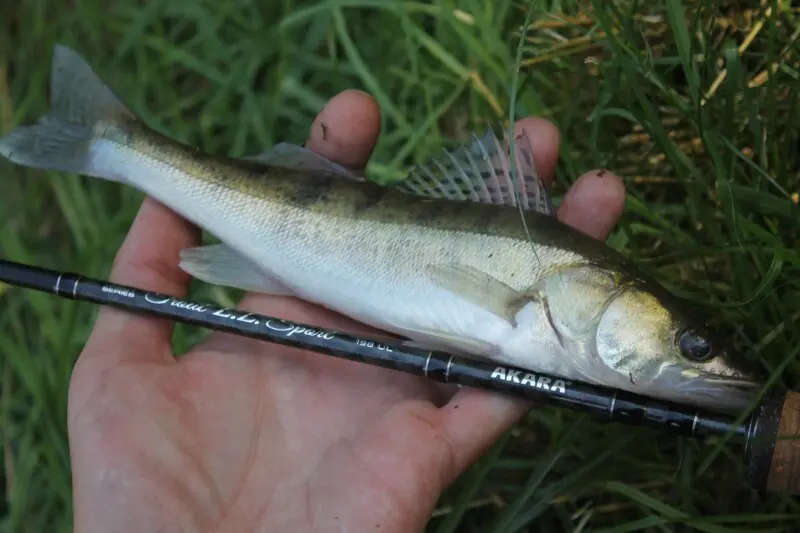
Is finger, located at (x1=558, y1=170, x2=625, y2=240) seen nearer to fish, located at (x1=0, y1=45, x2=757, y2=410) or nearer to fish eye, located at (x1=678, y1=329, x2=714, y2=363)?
fish, located at (x1=0, y1=45, x2=757, y2=410)

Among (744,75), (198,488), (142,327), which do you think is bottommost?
(198,488)

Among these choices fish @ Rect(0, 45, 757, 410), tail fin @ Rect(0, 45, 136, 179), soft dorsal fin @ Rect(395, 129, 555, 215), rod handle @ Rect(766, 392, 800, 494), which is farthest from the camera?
tail fin @ Rect(0, 45, 136, 179)

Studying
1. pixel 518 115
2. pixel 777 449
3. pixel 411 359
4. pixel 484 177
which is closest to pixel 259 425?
pixel 411 359

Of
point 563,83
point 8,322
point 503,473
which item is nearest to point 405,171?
point 563,83

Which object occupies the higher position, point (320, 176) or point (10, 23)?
point (10, 23)

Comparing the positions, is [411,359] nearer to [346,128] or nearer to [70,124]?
[346,128]

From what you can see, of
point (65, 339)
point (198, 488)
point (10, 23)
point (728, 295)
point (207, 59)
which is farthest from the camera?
point (10, 23)

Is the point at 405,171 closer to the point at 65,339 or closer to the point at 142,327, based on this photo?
the point at 142,327

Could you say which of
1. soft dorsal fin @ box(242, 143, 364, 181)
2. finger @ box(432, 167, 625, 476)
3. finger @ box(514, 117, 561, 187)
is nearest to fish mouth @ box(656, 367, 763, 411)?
finger @ box(432, 167, 625, 476)
